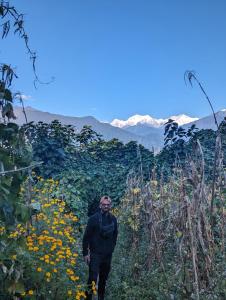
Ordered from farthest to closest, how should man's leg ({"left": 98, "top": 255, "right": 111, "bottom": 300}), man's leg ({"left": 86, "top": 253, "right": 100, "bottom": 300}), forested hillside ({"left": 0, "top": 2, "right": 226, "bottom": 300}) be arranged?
man's leg ({"left": 98, "top": 255, "right": 111, "bottom": 300}), man's leg ({"left": 86, "top": 253, "right": 100, "bottom": 300}), forested hillside ({"left": 0, "top": 2, "right": 226, "bottom": 300})

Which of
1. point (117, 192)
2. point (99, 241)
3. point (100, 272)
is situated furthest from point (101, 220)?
point (117, 192)

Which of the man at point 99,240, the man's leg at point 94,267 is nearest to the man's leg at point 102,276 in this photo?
the man at point 99,240

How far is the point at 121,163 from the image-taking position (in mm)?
12055

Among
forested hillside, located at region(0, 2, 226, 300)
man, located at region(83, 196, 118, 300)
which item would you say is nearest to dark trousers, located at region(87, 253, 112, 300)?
man, located at region(83, 196, 118, 300)

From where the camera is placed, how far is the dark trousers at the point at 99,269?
5727 millimetres

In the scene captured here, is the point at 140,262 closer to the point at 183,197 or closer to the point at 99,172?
the point at 183,197

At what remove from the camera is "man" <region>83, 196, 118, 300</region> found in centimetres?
574

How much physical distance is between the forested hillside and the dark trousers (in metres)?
0.23

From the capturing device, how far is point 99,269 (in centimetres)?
596

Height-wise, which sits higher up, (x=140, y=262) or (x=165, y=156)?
(x=165, y=156)

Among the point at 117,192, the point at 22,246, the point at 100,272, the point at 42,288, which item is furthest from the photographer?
the point at 117,192

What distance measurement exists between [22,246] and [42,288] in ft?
8.21

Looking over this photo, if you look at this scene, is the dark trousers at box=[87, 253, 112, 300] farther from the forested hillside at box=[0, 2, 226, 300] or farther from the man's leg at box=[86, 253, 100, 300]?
the forested hillside at box=[0, 2, 226, 300]

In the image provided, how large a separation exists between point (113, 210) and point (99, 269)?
3.78 metres
